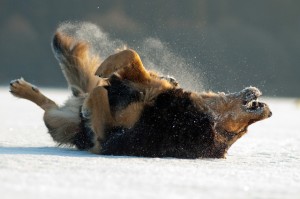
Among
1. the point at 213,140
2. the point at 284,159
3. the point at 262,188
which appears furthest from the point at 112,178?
the point at 284,159

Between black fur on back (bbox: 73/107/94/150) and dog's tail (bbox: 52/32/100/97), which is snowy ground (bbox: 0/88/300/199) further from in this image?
dog's tail (bbox: 52/32/100/97)

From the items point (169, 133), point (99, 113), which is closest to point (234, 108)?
point (169, 133)

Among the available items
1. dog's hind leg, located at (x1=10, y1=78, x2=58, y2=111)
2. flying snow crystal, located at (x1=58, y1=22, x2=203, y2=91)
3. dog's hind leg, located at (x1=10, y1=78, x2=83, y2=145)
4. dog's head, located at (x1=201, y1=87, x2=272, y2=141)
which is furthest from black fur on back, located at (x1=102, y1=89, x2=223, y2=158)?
dog's hind leg, located at (x1=10, y1=78, x2=58, y2=111)

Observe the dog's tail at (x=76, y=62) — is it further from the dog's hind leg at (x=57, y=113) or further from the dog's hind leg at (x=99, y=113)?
the dog's hind leg at (x=99, y=113)

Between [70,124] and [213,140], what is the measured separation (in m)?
1.27

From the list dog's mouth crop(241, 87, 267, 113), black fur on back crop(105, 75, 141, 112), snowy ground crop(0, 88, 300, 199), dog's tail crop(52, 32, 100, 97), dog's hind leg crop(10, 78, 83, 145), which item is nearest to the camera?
snowy ground crop(0, 88, 300, 199)

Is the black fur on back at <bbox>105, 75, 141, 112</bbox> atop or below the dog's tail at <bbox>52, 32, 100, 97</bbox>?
below

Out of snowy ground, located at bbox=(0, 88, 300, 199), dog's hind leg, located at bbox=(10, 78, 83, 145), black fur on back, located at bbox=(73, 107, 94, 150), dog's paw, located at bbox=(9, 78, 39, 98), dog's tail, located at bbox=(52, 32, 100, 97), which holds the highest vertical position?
dog's tail, located at bbox=(52, 32, 100, 97)

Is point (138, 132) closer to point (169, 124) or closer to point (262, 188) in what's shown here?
point (169, 124)

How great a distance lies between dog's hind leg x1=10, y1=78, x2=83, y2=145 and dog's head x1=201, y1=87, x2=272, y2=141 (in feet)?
3.77

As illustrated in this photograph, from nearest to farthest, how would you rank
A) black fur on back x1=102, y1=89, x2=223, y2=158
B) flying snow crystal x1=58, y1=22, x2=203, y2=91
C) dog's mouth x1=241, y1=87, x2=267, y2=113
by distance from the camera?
1. black fur on back x1=102, y1=89, x2=223, y2=158
2. dog's mouth x1=241, y1=87, x2=267, y2=113
3. flying snow crystal x1=58, y1=22, x2=203, y2=91

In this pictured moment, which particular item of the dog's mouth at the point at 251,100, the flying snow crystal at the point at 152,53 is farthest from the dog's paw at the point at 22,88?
the dog's mouth at the point at 251,100

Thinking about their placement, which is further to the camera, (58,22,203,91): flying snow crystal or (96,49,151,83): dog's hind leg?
(58,22,203,91): flying snow crystal

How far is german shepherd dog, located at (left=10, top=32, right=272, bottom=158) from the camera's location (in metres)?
4.60
